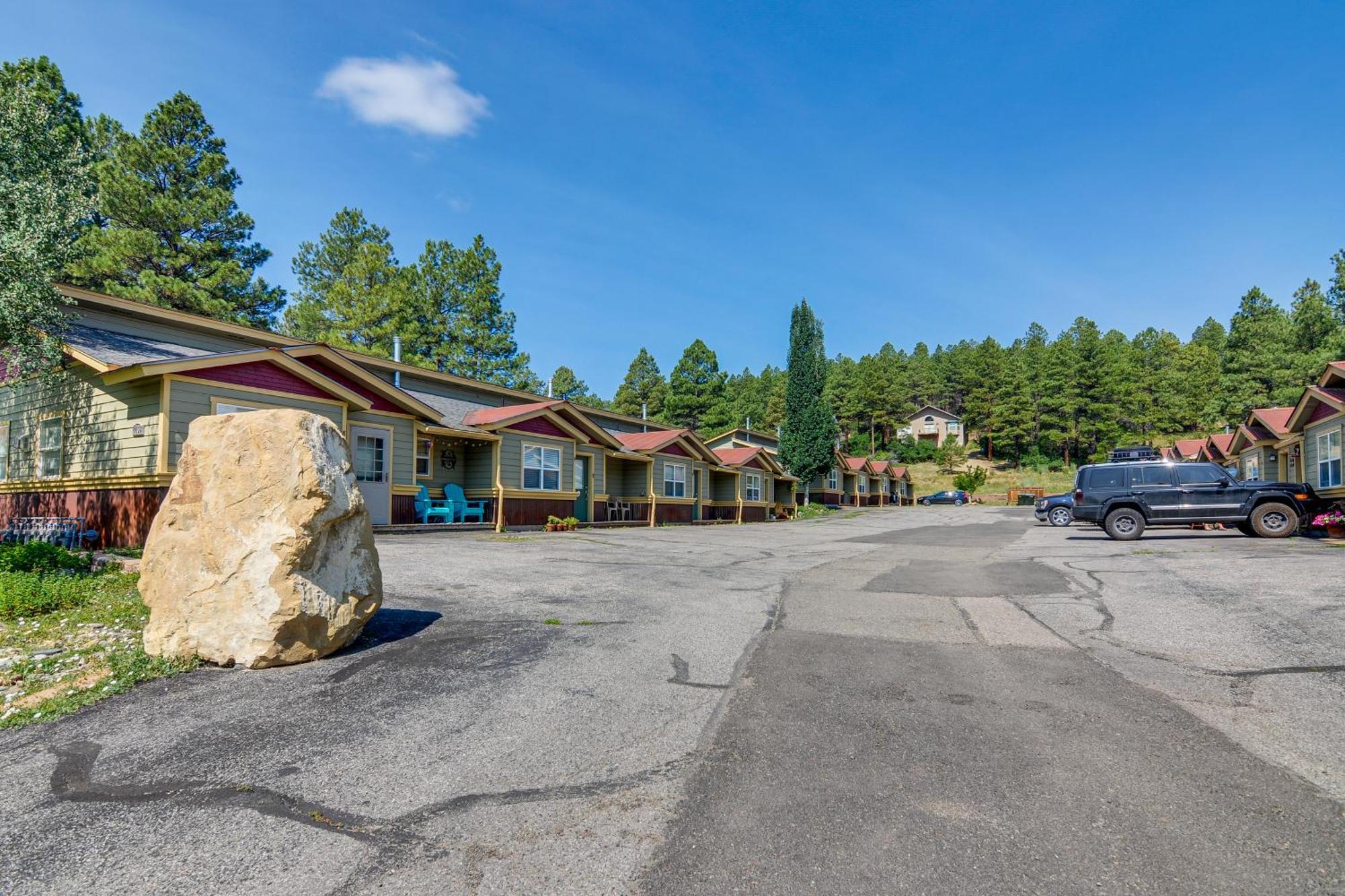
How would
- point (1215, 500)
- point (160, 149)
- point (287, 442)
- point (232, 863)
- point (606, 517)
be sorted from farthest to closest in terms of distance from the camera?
point (160, 149) → point (606, 517) → point (1215, 500) → point (287, 442) → point (232, 863)

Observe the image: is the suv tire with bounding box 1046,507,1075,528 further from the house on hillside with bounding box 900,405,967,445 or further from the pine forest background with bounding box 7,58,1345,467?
the house on hillside with bounding box 900,405,967,445

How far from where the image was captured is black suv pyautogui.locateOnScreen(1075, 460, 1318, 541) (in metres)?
16.4

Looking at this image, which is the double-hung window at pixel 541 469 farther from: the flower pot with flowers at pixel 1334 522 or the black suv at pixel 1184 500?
the flower pot with flowers at pixel 1334 522

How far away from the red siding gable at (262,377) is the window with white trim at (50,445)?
14.9 ft

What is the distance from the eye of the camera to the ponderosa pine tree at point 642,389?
74125 mm

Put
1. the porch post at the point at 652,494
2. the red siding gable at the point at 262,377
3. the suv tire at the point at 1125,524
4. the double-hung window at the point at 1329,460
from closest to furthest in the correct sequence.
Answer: the red siding gable at the point at 262,377 < the suv tire at the point at 1125,524 < the double-hung window at the point at 1329,460 < the porch post at the point at 652,494

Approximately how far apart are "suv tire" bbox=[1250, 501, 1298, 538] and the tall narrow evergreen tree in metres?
30.6

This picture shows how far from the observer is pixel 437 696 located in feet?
15.7

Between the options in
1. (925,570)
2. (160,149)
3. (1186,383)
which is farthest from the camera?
(1186,383)

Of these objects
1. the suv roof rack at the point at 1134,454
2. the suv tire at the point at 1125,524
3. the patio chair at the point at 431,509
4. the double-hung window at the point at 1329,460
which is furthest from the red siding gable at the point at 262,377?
the suv roof rack at the point at 1134,454

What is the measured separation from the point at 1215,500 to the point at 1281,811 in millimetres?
17070

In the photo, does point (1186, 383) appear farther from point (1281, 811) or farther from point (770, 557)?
point (1281, 811)

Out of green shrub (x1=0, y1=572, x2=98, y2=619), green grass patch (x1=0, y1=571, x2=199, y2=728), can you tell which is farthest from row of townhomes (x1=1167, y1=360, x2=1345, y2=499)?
green shrub (x1=0, y1=572, x2=98, y2=619)

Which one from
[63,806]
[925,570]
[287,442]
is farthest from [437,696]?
[925,570]
